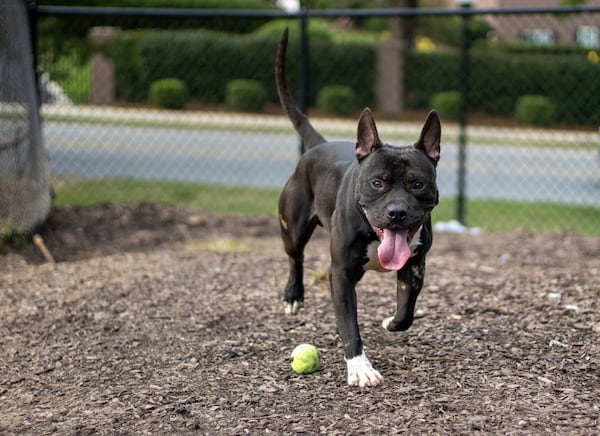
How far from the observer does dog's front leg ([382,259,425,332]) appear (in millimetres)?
4230

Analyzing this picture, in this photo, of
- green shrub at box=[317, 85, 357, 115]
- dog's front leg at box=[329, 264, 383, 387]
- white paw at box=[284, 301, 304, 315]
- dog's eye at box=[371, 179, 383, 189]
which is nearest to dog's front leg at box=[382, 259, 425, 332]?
dog's front leg at box=[329, 264, 383, 387]

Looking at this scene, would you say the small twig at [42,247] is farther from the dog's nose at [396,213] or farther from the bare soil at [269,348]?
the dog's nose at [396,213]

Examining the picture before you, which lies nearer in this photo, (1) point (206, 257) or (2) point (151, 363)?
(2) point (151, 363)

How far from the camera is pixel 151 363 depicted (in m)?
4.58

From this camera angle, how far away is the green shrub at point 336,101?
14219 mm

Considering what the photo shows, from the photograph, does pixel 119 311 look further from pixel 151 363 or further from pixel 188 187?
pixel 188 187

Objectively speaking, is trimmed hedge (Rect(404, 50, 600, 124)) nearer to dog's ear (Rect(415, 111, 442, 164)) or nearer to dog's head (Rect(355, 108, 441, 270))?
dog's ear (Rect(415, 111, 442, 164))

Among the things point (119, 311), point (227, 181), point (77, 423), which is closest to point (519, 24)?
point (227, 181)

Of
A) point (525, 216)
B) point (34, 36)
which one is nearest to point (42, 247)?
point (34, 36)

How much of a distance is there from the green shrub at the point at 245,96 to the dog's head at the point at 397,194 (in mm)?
7546

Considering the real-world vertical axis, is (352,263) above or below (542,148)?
above

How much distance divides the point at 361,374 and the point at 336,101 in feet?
35.9

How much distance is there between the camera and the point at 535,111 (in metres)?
12.3

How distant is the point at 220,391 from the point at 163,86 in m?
7.59
